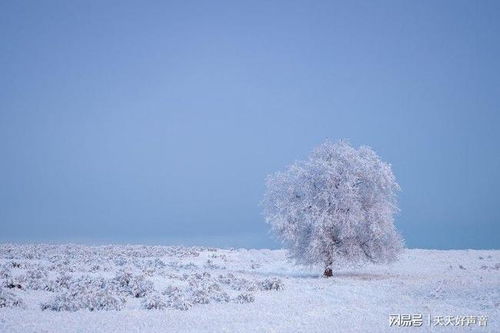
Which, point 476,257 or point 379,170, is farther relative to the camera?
point 476,257

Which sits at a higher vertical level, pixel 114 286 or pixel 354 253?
pixel 354 253

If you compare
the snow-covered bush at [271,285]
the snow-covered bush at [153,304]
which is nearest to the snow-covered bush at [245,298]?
the snow-covered bush at [153,304]

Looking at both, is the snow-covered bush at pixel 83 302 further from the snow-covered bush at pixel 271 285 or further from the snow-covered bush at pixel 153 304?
the snow-covered bush at pixel 271 285

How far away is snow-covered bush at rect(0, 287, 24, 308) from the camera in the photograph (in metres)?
21.4

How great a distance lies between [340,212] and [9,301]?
2209 cm

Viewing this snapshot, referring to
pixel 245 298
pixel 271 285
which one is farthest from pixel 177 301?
pixel 271 285

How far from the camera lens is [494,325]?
1766cm

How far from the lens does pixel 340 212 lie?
3697 cm

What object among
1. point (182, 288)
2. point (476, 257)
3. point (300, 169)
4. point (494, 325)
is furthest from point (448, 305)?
point (476, 257)

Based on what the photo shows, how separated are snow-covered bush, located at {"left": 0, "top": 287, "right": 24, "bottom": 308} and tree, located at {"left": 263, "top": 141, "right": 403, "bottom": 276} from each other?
19523mm

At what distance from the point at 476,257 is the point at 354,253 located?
78.0 feet

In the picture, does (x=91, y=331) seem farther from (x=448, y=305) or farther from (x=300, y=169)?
(x=300, y=169)

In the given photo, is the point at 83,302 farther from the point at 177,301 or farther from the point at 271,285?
the point at 271,285

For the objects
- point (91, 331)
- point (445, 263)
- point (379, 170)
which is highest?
point (379, 170)
